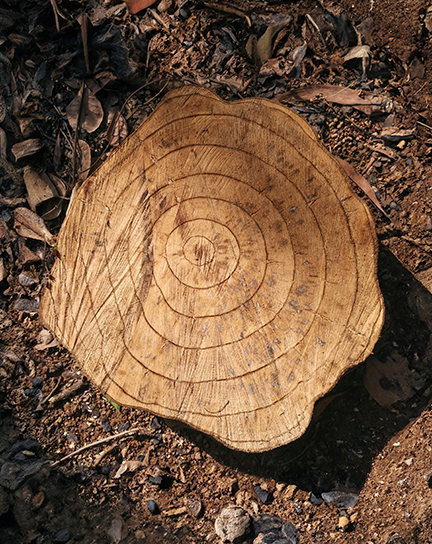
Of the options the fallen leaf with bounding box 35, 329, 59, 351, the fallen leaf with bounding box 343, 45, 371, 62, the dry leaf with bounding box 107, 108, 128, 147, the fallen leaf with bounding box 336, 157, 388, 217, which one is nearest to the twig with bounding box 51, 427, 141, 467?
the fallen leaf with bounding box 35, 329, 59, 351

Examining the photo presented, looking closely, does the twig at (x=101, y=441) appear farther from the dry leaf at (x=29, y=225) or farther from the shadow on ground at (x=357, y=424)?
the dry leaf at (x=29, y=225)

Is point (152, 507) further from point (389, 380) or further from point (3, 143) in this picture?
point (3, 143)

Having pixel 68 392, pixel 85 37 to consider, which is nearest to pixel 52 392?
pixel 68 392

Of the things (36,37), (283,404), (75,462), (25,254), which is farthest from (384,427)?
(36,37)

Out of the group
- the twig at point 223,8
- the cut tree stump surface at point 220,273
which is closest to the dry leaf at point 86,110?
the cut tree stump surface at point 220,273

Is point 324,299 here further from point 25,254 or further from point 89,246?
point 25,254
